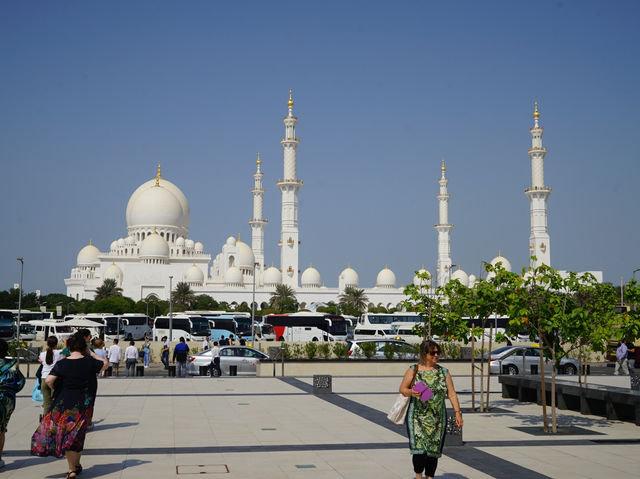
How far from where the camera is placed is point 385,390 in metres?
17.1

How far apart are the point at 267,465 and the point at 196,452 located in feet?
3.88

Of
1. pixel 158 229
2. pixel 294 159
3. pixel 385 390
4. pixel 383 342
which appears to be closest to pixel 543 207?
pixel 294 159

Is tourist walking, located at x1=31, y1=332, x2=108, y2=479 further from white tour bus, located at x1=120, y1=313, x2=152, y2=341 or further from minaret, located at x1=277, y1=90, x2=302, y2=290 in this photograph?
minaret, located at x1=277, y1=90, x2=302, y2=290

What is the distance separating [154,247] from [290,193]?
2141cm

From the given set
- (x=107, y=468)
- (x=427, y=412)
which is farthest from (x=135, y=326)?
(x=427, y=412)

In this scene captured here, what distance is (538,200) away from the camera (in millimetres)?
76000

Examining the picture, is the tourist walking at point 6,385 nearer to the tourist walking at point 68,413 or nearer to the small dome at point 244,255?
the tourist walking at point 68,413

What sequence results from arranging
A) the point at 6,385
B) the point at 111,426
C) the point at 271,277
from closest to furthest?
the point at 6,385 → the point at 111,426 → the point at 271,277

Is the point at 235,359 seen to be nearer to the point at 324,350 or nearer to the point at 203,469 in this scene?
the point at 324,350

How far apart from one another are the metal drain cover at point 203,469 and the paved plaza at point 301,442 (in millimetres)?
11

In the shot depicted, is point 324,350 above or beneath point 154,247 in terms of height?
beneath

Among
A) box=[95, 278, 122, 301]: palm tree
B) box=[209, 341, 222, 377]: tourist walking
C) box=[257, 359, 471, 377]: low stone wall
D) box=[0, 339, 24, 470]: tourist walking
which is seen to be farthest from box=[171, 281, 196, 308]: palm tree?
box=[0, 339, 24, 470]: tourist walking

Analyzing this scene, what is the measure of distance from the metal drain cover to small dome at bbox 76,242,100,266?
95.7 metres

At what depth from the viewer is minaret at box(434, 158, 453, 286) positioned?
85688 millimetres
